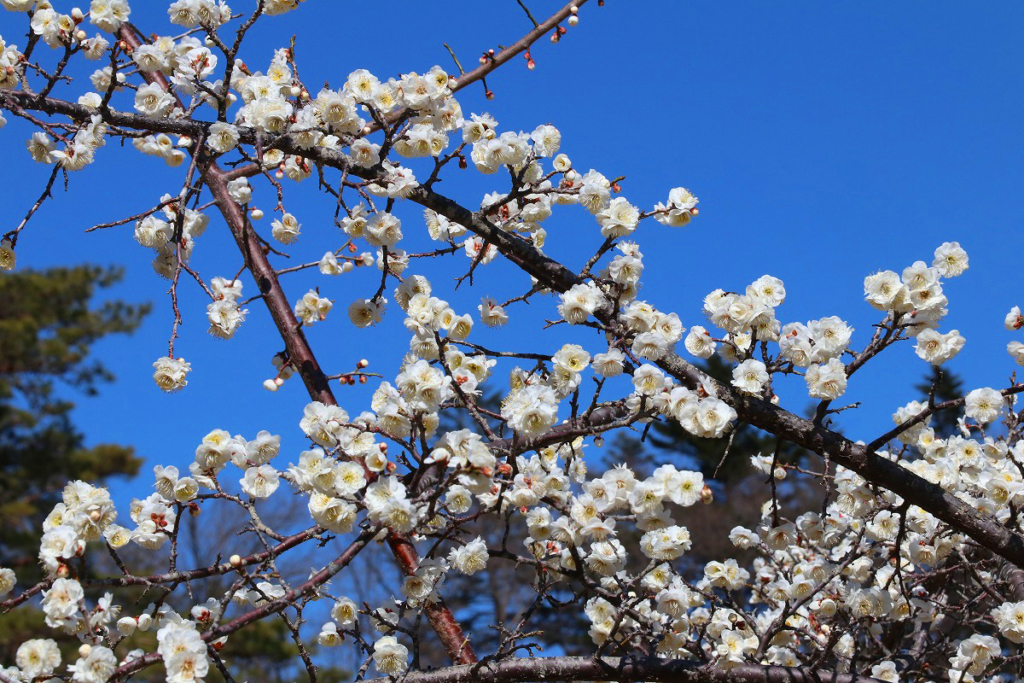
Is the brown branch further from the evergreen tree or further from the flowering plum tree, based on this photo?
the evergreen tree

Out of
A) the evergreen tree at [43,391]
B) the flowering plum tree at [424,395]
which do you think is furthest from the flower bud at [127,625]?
the evergreen tree at [43,391]

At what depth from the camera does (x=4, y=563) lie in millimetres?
13203

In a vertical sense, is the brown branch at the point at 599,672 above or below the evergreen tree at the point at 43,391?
below

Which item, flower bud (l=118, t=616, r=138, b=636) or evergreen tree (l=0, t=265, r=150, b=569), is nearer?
flower bud (l=118, t=616, r=138, b=636)

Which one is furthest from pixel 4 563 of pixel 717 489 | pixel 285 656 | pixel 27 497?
pixel 717 489

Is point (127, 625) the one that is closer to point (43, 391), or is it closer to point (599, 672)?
point (599, 672)

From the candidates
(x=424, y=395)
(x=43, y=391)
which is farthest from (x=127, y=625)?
(x=43, y=391)

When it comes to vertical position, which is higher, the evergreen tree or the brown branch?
the evergreen tree

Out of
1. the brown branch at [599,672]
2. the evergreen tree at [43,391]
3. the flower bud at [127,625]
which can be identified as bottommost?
the brown branch at [599,672]

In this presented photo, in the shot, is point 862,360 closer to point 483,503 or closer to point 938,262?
point 938,262

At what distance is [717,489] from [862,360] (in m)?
21.3

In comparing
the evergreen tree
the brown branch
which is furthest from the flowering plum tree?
the evergreen tree

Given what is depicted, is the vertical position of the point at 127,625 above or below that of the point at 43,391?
below

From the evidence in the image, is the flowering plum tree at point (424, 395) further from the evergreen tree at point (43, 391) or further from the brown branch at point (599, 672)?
the evergreen tree at point (43, 391)
